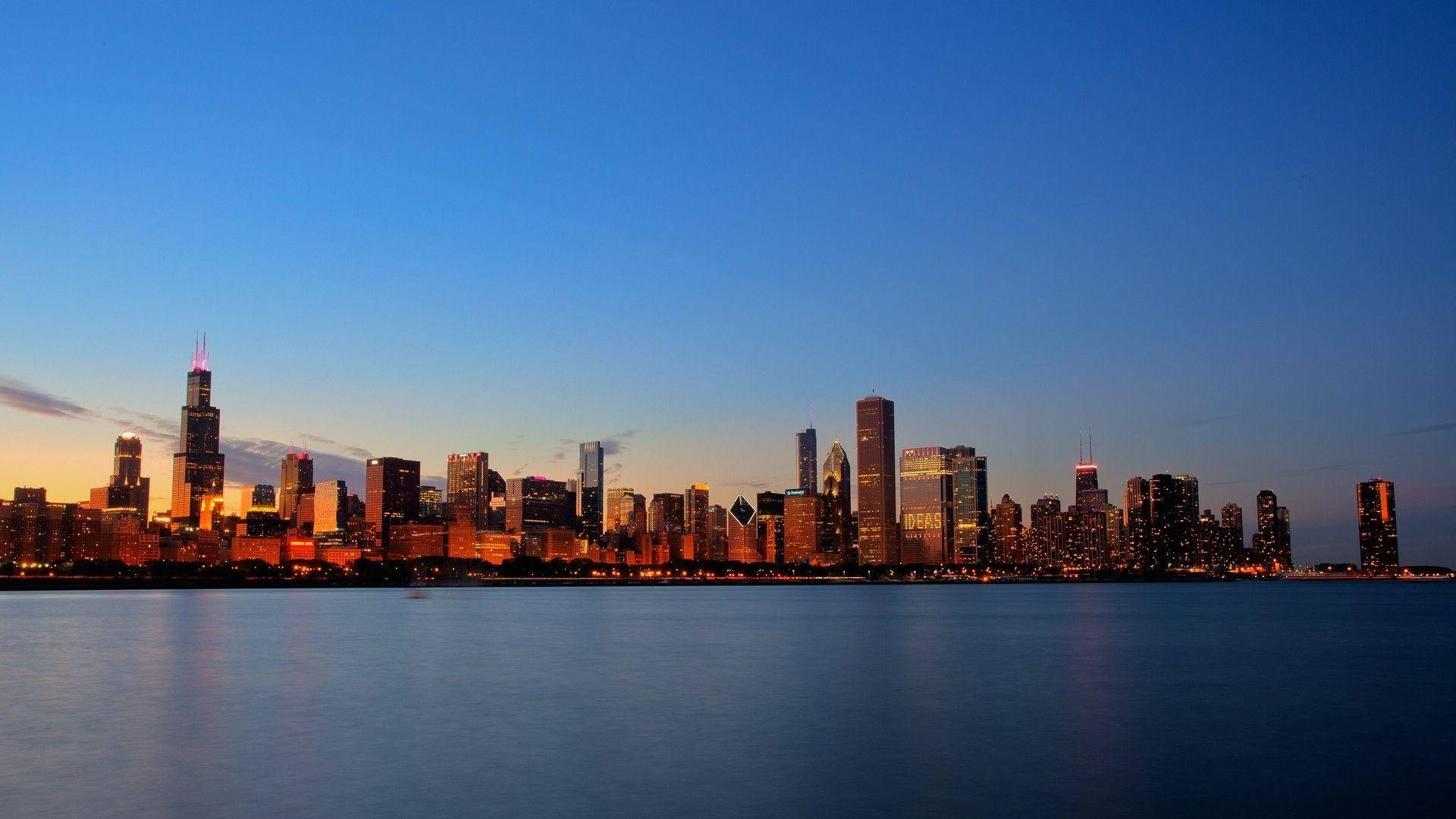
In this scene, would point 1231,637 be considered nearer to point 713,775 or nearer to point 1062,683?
point 1062,683

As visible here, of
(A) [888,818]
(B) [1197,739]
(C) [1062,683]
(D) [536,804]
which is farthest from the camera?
(C) [1062,683]

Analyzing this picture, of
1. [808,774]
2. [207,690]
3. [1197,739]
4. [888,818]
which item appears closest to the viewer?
[888,818]

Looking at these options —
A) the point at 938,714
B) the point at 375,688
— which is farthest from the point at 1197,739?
the point at 375,688

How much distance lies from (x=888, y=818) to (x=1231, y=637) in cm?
6597

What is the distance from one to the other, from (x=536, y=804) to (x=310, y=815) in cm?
405

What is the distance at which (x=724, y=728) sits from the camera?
33.1 m

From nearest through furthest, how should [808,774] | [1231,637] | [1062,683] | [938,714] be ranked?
[808,774], [938,714], [1062,683], [1231,637]

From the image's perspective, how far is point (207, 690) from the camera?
43.1m

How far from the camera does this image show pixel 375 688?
143 ft

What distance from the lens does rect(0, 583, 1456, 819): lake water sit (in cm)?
2330

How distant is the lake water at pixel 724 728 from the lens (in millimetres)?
23297

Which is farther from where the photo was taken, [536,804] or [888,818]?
[536,804]

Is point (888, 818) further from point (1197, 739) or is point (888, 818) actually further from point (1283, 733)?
point (1283, 733)

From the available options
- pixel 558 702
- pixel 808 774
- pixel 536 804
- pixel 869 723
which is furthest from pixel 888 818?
pixel 558 702
